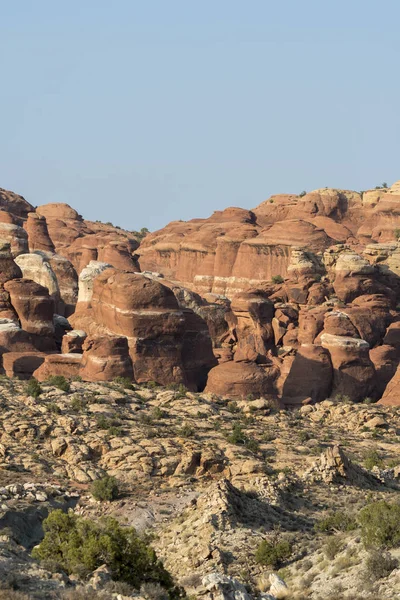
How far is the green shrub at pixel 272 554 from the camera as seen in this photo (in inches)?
1860

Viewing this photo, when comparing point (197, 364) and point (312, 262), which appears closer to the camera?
point (197, 364)

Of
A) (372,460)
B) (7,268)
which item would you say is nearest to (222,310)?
(7,268)

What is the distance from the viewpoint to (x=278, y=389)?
295 ft

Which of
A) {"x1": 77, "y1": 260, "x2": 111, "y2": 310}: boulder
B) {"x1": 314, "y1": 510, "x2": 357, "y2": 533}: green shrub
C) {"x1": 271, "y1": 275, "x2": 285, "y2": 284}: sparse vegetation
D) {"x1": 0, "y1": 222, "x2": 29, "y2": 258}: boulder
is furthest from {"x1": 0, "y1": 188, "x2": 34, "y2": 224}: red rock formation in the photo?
{"x1": 314, "y1": 510, "x2": 357, "y2": 533}: green shrub

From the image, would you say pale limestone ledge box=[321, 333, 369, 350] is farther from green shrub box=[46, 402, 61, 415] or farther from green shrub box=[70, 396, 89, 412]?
green shrub box=[46, 402, 61, 415]

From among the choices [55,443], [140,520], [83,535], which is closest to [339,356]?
[55,443]

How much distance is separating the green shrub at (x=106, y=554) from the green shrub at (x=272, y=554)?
14.1ft

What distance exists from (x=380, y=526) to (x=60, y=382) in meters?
30.8

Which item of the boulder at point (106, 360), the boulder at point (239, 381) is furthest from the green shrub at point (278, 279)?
the boulder at point (106, 360)

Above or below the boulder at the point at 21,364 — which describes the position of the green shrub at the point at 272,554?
below

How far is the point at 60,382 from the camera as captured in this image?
74.4m

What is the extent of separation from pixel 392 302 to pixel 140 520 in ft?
209

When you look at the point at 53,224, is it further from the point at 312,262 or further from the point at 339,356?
the point at 339,356

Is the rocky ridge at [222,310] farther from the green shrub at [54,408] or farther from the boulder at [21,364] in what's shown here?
the green shrub at [54,408]
